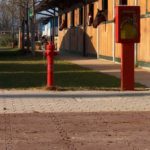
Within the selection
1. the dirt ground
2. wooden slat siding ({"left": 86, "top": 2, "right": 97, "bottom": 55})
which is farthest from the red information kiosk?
wooden slat siding ({"left": 86, "top": 2, "right": 97, "bottom": 55})

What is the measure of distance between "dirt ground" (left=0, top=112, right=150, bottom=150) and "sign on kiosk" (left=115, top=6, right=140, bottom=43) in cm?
370

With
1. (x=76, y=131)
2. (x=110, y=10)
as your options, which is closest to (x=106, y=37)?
(x=110, y=10)

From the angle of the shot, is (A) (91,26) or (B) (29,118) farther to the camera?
(A) (91,26)

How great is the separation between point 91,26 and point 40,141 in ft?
94.3

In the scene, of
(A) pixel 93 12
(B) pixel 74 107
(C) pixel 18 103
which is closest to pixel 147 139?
(B) pixel 74 107

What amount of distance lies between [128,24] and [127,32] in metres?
0.21

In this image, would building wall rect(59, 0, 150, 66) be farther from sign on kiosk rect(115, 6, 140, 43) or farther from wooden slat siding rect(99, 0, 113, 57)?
sign on kiosk rect(115, 6, 140, 43)

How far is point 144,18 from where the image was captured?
2430cm

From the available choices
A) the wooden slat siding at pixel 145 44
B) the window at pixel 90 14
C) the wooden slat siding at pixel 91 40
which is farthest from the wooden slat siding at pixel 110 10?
the wooden slat siding at pixel 145 44

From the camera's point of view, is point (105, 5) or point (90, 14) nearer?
point (105, 5)

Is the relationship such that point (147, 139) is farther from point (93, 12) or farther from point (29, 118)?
point (93, 12)

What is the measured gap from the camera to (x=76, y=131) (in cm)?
973

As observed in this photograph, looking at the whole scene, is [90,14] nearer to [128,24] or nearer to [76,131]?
[128,24]

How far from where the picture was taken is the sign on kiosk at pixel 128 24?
14.9 metres
